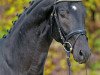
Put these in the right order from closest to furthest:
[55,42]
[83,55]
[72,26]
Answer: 1. [83,55]
2. [72,26]
3. [55,42]

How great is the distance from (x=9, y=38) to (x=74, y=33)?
785 millimetres

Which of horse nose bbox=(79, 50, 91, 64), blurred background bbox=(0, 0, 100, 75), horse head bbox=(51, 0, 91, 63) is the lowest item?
blurred background bbox=(0, 0, 100, 75)

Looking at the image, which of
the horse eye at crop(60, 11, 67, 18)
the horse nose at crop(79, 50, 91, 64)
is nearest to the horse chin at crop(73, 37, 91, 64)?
the horse nose at crop(79, 50, 91, 64)

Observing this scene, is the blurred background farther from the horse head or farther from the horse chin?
the horse chin

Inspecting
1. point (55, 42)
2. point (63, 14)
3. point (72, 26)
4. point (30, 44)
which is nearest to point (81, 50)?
point (72, 26)

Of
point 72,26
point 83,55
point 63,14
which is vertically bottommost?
point 83,55

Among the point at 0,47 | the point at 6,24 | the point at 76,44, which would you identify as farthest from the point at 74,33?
the point at 6,24

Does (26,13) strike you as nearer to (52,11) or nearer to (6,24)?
(52,11)

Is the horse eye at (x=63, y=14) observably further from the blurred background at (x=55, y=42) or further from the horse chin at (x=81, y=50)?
the blurred background at (x=55, y=42)

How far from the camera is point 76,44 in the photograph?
520 centimetres

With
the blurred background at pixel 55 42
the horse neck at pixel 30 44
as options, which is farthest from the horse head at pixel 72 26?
the blurred background at pixel 55 42

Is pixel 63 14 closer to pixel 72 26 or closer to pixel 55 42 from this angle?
pixel 72 26

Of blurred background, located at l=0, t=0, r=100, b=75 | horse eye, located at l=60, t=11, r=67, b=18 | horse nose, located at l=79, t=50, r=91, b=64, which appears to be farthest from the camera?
blurred background, located at l=0, t=0, r=100, b=75

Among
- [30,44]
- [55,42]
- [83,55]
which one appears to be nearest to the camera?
[83,55]
